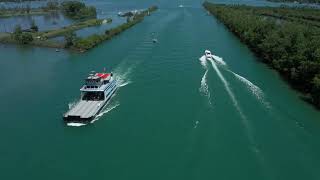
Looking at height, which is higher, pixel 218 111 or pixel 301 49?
pixel 301 49

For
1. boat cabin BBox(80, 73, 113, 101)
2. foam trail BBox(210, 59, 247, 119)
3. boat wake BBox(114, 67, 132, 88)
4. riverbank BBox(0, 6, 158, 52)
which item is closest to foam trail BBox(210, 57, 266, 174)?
foam trail BBox(210, 59, 247, 119)

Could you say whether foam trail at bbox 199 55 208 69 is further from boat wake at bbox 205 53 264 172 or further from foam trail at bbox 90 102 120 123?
foam trail at bbox 90 102 120 123

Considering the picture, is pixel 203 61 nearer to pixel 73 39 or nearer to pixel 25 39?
pixel 73 39

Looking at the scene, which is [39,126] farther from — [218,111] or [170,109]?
[218,111]

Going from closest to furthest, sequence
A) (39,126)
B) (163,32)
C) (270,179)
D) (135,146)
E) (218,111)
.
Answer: (270,179), (135,146), (39,126), (218,111), (163,32)

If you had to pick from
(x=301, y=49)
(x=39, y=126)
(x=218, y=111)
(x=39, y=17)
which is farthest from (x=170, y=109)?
(x=39, y=17)

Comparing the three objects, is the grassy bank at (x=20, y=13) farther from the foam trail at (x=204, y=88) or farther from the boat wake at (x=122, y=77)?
the foam trail at (x=204, y=88)
